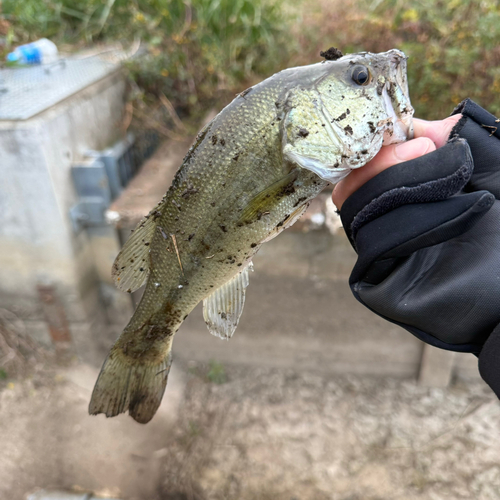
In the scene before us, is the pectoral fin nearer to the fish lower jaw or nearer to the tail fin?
the fish lower jaw

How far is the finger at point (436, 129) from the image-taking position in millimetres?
1558

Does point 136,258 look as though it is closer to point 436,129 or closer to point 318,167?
point 318,167

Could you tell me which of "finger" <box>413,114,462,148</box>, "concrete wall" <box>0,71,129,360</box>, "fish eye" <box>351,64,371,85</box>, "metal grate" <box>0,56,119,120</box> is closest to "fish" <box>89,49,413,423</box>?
"fish eye" <box>351,64,371,85</box>

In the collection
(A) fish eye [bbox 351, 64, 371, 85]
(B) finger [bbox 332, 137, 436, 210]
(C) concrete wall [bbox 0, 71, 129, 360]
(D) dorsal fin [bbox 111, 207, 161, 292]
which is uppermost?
(A) fish eye [bbox 351, 64, 371, 85]

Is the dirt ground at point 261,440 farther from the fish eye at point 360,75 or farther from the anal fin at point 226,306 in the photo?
the fish eye at point 360,75

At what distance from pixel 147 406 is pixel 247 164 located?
1166 millimetres

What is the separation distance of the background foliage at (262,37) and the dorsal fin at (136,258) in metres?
2.96

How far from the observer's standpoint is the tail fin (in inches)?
72.1

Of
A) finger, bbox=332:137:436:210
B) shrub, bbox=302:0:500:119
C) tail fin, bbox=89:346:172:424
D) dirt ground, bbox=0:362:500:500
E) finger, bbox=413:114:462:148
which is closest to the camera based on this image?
finger, bbox=332:137:436:210

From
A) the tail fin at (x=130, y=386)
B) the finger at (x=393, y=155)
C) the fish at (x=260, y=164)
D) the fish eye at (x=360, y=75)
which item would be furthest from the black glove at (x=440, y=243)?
the tail fin at (x=130, y=386)

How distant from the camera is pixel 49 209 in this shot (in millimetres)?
3295

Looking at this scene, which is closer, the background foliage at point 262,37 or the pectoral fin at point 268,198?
the pectoral fin at point 268,198

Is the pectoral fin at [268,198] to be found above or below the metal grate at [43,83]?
above

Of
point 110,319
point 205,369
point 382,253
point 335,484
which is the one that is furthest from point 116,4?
point 335,484
